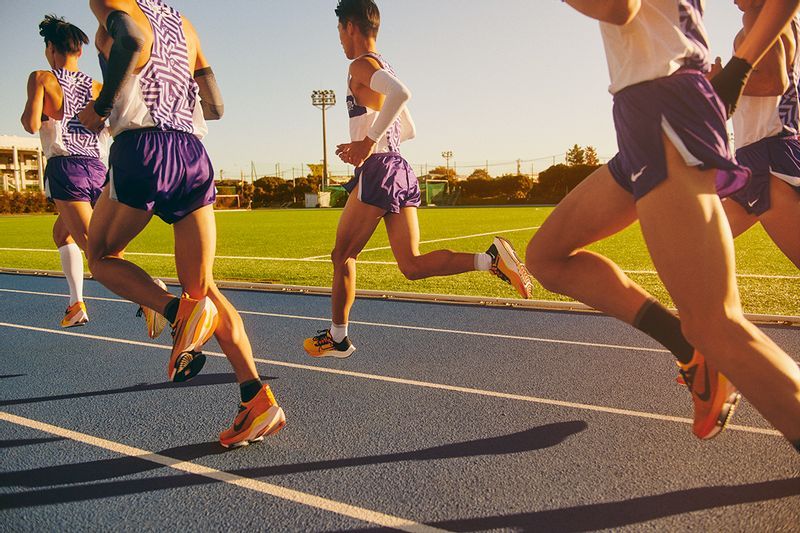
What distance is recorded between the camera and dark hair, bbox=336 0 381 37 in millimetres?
3916

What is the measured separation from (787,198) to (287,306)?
4.75 metres

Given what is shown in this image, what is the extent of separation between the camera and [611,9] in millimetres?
1888

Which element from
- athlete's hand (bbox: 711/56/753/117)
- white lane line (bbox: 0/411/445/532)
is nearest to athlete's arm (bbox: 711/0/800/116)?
athlete's hand (bbox: 711/56/753/117)

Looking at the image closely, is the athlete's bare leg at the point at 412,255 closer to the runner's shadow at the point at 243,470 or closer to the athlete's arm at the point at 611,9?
the runner's shadow at the point at 243,470

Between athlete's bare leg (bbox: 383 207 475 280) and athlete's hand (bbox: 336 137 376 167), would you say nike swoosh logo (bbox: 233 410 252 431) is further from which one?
athlete's bare leg (bbox: 383 207 475 280)

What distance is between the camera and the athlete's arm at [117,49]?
8.66ft

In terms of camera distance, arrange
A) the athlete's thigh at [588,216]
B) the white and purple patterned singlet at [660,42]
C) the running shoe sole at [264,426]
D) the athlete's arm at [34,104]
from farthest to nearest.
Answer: the athlete's arm at [34,104], the running shoe sole at [264,426], the athlete's thigh at [588,216], the white and purple patterned singlet at [660,42]

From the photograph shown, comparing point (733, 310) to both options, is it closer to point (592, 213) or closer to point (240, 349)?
point (592, 213)

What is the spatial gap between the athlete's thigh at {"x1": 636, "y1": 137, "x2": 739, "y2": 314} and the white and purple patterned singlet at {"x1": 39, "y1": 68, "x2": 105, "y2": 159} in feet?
17.1

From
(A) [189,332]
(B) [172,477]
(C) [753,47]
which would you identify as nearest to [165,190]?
(A) [189,332]

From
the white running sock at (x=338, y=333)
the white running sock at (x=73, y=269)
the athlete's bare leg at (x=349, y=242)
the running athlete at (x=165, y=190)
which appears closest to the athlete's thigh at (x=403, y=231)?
the athlete's bare leg at (x=349, y=242)

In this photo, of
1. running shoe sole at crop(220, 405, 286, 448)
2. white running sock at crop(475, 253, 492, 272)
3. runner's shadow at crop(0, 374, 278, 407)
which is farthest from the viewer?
white running sock at crop(475, 253, 492, 272)

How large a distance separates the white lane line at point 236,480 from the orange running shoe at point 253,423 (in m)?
0.21

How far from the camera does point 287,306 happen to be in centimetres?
667
